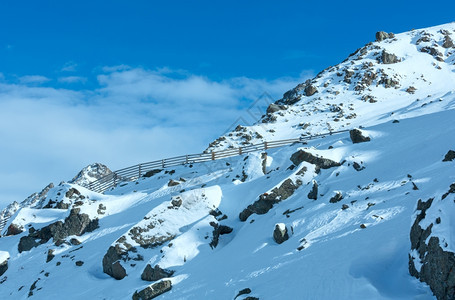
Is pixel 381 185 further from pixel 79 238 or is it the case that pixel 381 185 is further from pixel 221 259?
pixel 79 238

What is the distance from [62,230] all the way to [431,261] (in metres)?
24.3

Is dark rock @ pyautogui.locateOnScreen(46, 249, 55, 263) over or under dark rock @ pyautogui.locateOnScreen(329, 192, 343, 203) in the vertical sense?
over

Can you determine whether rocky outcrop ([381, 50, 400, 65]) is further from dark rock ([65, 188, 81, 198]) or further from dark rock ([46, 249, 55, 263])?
dark rock ([46, 249, 55, 263])

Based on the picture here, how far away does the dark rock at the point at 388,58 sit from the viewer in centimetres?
7188

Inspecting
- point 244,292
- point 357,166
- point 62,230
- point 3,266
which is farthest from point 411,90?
point 3,266

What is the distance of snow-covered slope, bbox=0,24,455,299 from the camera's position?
12.7 meters

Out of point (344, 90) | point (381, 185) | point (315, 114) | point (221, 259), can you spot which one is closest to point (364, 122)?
point (315, 114)

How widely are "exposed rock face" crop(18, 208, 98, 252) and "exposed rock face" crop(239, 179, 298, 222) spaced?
11211 millimetres

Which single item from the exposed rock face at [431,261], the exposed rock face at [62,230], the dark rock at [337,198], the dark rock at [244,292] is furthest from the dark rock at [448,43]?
the dark rock at [244,292]

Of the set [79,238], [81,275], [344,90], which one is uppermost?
[344,90]

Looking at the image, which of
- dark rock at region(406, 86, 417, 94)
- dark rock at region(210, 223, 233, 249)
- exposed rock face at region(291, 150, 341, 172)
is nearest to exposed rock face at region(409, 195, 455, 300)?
dark rock at region(210, 223, 233, 249)

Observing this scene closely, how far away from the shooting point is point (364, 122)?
50.3 meters

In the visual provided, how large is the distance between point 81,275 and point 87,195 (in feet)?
32.0

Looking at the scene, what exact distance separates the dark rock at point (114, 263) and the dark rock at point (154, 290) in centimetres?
358
